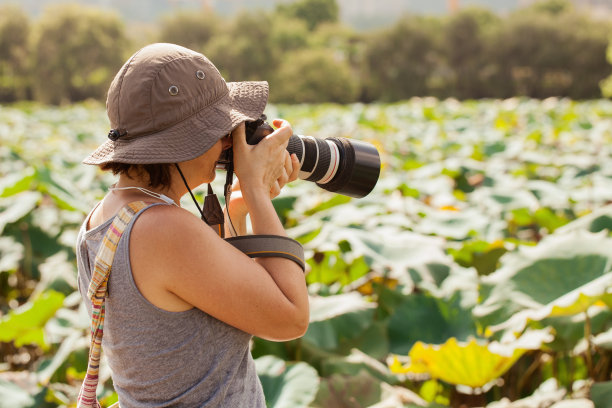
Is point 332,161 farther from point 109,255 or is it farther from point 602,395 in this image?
point 602,395

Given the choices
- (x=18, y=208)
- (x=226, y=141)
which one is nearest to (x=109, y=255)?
(x=226, y=141)

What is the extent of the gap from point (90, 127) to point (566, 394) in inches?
269

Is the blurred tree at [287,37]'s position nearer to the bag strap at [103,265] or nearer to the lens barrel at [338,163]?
the lens barrel at [338,163]

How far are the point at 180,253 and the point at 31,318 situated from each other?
1.21 m

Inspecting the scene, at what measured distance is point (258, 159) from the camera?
103cm

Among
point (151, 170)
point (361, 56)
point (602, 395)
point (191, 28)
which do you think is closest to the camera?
point (151, 170)

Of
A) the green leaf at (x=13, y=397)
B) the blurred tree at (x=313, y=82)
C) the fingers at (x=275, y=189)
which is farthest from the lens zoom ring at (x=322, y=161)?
the blurred tree at (x=313, y=82)

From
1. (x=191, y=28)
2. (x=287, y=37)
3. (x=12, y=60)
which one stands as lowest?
(x=287, y=37)

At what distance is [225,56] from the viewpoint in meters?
29.4

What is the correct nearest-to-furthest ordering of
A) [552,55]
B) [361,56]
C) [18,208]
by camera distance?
[18,208] < [552,55] < [361,56]

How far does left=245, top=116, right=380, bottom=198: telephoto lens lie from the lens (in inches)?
48.2

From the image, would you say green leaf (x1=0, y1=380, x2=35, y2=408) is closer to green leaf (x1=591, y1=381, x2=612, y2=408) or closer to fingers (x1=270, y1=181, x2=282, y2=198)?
fingers (x1=270, y1=181, x2=282, y2=198)

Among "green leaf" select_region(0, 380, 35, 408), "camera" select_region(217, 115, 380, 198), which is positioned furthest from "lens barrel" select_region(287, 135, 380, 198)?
"green leaf" select_region(0, 380, 35, 408)

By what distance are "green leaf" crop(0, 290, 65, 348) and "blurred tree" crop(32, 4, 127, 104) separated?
28627 millimetres
